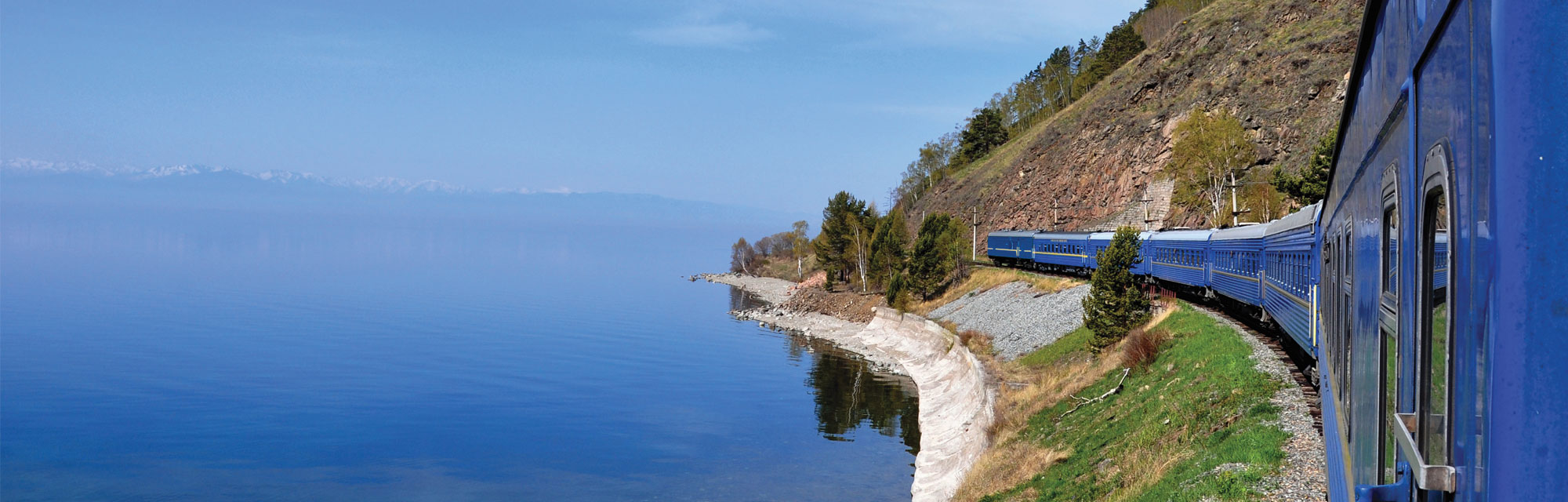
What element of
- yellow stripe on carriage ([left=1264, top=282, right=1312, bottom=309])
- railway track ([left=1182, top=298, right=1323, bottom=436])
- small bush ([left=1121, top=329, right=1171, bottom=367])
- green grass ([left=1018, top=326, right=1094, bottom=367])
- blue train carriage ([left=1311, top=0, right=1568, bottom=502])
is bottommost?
green grass ([left=1018, top=326, right=1094, bottom=367])

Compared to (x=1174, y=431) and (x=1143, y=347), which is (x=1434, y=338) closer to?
(x=1174, y=431)

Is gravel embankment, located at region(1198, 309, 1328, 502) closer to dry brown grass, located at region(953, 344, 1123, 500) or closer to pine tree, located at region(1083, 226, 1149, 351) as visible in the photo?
dry brown grass, located at region(953, 344, 1123, 500)

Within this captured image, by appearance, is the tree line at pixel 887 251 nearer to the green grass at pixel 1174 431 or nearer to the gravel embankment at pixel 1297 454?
the green grass at pixel 1174 431

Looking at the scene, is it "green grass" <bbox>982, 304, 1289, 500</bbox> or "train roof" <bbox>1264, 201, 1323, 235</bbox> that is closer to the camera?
"green grass" <bbox>982, 304, 1289, 500</bbox>

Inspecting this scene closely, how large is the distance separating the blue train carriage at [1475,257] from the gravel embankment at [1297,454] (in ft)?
30.5

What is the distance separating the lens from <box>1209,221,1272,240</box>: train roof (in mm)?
23312

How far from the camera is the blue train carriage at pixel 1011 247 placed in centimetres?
6188

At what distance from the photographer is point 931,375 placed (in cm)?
4694

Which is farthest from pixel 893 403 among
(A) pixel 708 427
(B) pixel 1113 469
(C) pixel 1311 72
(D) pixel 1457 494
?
(C) pixel 1311 72

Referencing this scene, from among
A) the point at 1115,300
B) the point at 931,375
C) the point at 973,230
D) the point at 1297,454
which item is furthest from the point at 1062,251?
the point at 1297,454

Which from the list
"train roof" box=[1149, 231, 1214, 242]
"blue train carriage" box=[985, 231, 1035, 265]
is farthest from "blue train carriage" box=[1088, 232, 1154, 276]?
"blue train carriage" box=[985, 231, 1035, 265]

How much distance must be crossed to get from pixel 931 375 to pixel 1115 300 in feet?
53.9

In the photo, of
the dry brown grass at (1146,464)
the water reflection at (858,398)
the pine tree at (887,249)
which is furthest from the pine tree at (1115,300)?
the pine tree at (887,249)

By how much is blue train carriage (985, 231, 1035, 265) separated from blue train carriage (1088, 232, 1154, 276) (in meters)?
12.5
